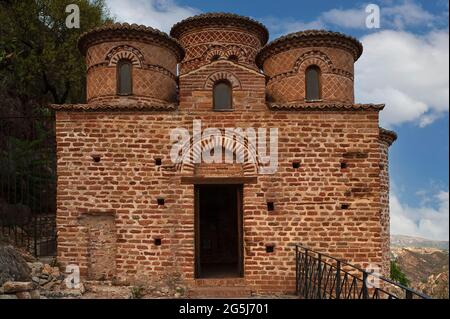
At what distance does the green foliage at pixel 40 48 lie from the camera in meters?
19.0

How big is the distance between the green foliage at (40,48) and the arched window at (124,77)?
328 inches

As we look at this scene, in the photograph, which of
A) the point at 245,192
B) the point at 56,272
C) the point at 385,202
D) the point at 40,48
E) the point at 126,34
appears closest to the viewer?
the point at 56,272

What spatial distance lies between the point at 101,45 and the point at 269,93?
5369 mm

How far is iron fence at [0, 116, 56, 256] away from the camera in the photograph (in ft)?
40.8

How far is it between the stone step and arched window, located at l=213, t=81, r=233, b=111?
4582 mm

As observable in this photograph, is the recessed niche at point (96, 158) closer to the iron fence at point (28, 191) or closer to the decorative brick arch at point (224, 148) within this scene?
the decorative brick arch at point (224, 148)

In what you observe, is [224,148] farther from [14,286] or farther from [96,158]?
[14,286]

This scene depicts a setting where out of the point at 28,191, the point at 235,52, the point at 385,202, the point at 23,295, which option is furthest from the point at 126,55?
the point at 385,202

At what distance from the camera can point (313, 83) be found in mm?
12758

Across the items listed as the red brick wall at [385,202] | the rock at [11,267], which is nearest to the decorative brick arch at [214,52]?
the red brick wall at [385,202]

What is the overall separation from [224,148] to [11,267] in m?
5.67

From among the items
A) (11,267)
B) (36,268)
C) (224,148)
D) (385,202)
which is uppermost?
(224,148)

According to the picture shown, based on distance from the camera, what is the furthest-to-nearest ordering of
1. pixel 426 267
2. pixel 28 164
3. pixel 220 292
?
pixel 426 267 → pixel 28 164 → pixel 220 292

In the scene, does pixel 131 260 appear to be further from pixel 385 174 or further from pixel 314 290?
pixel 385 174
